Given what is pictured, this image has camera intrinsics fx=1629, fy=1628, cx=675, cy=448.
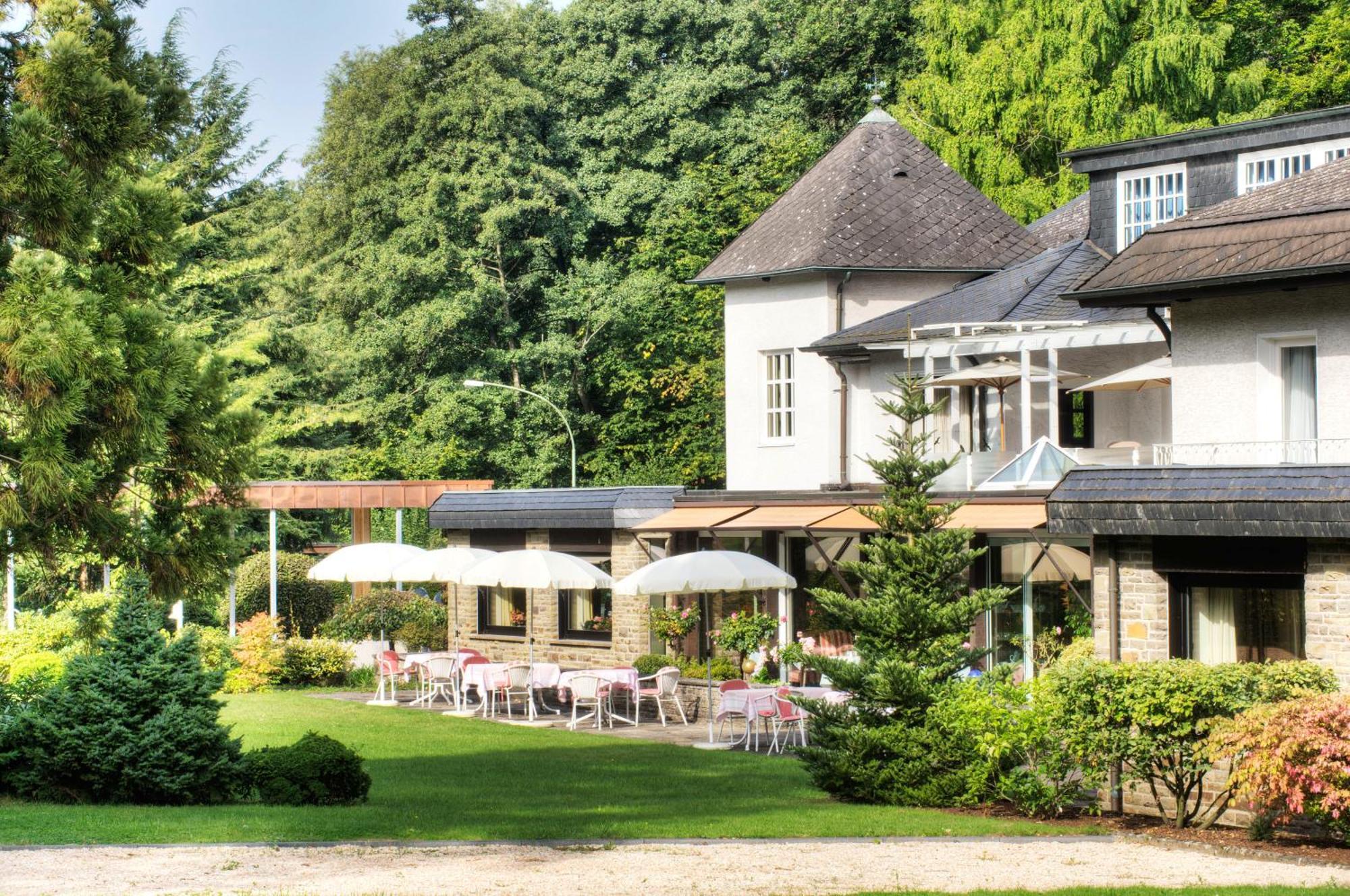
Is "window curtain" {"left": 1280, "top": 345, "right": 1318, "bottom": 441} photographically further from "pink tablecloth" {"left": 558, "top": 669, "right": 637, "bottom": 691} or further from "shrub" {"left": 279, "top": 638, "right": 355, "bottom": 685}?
"shrub" {"left": 279, "top": 638, "right": 355, "bottom": 685}

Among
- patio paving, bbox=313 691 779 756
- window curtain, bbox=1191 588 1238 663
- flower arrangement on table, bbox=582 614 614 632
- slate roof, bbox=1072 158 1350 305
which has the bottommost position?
patio paving, bbox=313 691 779 756

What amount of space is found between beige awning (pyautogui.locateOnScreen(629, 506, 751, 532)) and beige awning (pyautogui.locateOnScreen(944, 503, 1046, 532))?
15.3ft

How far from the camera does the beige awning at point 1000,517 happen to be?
22766 mm

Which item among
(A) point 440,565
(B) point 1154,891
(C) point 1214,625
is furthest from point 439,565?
(B) point 1154,891

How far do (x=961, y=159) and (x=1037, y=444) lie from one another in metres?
18.4

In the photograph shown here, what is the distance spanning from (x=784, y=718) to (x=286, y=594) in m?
19.9

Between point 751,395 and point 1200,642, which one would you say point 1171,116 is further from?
point 1200,642

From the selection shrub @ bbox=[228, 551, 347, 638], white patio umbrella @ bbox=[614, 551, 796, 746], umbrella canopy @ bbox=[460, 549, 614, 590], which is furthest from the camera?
shrub @ bbox=[228, 551, 347, 638]

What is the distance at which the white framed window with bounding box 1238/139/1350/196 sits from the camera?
2531cm

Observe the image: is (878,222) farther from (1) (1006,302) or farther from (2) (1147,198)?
(2) (1147,198)

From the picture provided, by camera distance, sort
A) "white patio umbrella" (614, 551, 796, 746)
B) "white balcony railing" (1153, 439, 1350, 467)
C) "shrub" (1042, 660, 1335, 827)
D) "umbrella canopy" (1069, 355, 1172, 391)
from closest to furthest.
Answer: "shrub" (1042, 660, 1335, 827) → "white balcony railing" (1153, 439, 1350, 467) → "umbrella canopy" (1069, 355, 1172, 391) → "white patio umbrella" (614, 551, 796, 746)

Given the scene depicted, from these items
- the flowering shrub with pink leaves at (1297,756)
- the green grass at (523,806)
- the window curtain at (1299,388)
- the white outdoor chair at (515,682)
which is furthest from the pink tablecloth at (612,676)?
the flowering shrub with pink leaves at (1297,756)

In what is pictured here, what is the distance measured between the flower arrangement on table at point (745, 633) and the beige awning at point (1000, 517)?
4405 millimetres

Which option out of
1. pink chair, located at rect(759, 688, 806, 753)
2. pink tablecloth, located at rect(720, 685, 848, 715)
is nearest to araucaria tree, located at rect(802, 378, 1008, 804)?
pink tablecloth, located at rect(720, 685, 848, 715)
